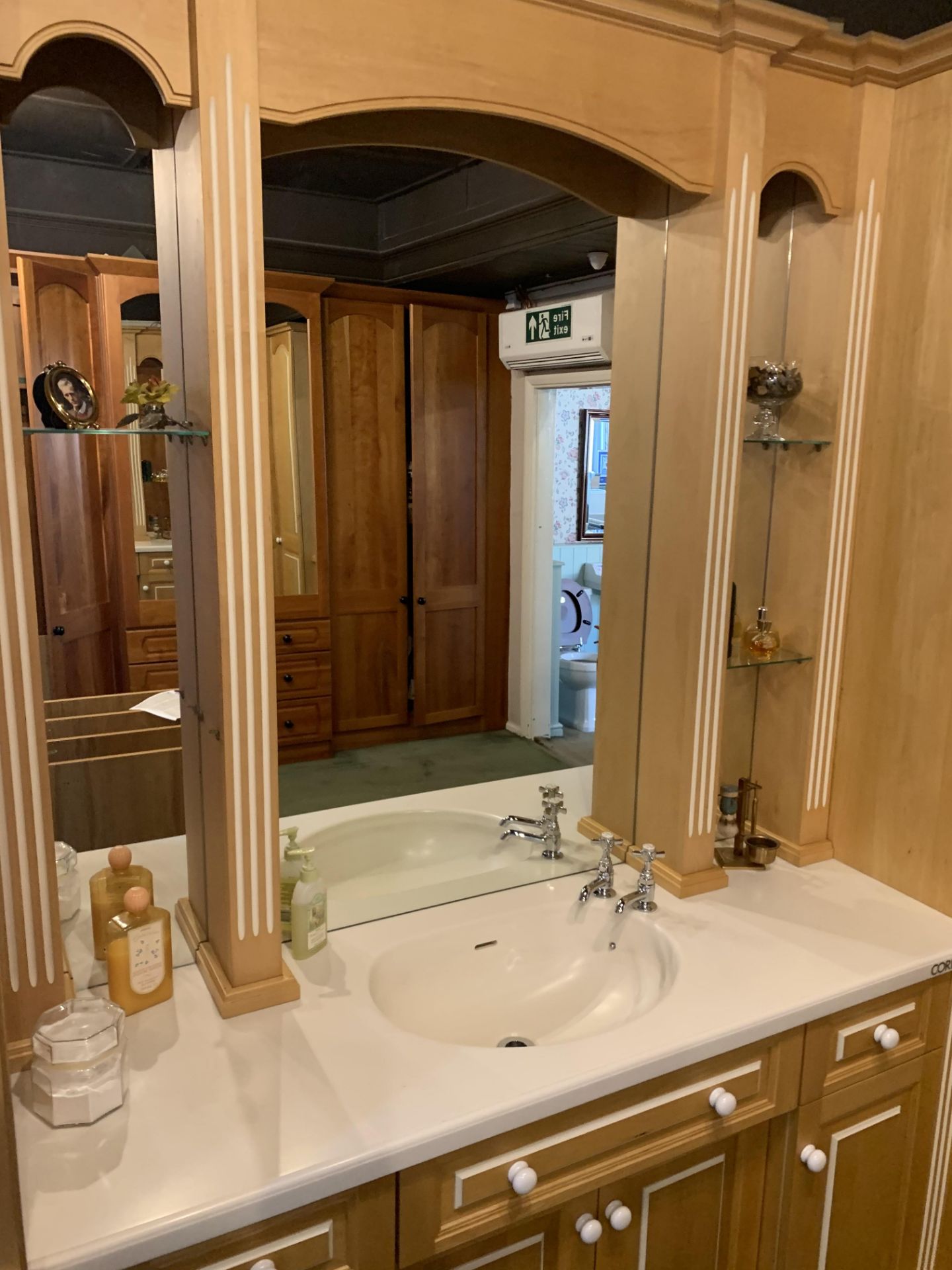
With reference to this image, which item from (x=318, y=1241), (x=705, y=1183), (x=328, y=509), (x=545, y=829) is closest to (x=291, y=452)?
(x=328, y=509)

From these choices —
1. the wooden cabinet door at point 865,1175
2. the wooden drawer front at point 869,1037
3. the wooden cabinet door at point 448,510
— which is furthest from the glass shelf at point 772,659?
the wooden cabinet door at point 865,1175

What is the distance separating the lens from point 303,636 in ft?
5.06

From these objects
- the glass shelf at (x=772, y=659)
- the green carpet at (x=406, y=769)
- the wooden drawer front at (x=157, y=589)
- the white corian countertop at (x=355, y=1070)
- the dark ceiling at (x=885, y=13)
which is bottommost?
the white corian countertop at (x=355, y=1070)

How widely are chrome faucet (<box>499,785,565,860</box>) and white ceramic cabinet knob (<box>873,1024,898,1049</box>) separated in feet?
2.00

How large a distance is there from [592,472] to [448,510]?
0.32 meters

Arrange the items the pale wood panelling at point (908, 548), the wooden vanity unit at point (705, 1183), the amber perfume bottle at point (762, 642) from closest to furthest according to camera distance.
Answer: the wooden vanity unit at point (705, 1183)
the pale wood panelling at point (908, 548)
the amber perfume bottle at point (762, 642)

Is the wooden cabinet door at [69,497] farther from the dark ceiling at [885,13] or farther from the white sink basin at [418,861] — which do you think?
the dark ceiling at [885,13]

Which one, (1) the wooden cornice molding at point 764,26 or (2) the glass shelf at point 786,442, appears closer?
(1) the wooden cornice molding at point 764,26

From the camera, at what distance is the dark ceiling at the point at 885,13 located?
73.7 inches

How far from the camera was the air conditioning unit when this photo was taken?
1.62 m

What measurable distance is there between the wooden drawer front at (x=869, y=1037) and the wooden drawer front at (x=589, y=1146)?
4 cm

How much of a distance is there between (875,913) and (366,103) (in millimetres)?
1549

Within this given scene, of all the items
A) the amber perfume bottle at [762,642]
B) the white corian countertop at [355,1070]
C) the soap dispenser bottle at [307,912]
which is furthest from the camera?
the amber perfume bottle at [762,642]

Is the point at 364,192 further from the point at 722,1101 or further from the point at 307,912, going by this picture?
the point at 722,1101
